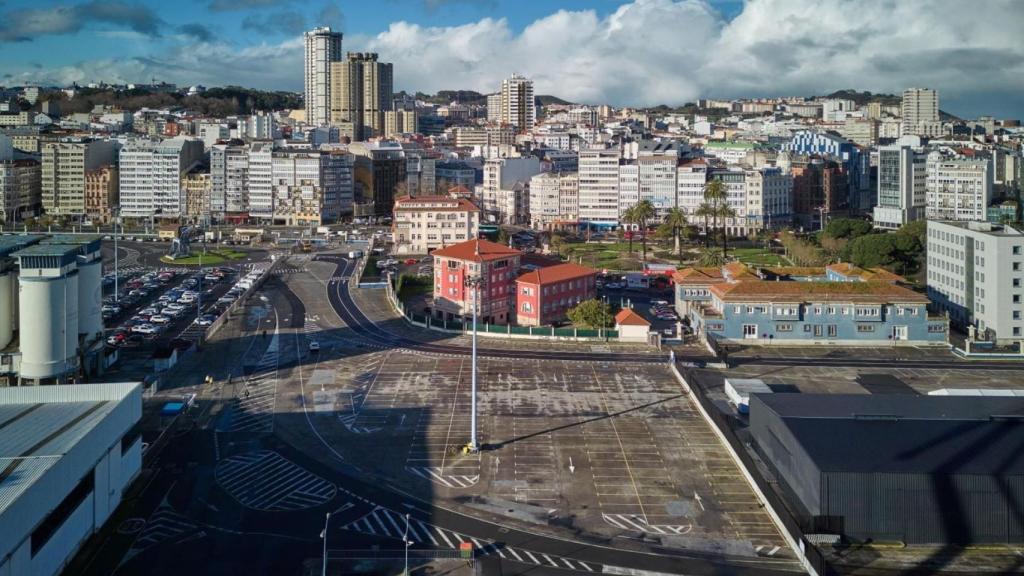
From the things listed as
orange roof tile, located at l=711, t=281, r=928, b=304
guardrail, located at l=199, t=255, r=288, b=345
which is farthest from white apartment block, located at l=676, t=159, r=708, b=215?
orange roof tile, located at l=711, t=281, r=928, b=304

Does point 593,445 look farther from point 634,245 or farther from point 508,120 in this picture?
point 508,120

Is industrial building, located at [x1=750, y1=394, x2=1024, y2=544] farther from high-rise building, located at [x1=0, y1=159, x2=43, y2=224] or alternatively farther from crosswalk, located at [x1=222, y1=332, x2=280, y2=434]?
high-rise building, located at [x1=0, y1=159, x2=43, y2=224]

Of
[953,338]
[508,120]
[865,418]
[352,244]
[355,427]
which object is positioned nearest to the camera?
[865,418]

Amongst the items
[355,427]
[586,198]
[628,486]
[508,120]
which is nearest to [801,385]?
[628,486]

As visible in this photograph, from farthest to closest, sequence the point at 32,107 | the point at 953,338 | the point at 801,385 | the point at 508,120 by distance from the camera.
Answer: the point at 508,120 < the point at 32,107 < the point at 953,338 < the point at 801,385

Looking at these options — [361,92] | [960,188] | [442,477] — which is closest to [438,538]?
[442,477]

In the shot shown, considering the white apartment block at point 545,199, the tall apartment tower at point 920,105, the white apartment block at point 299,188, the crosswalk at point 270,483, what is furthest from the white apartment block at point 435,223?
the tall apartment tower at point 920,105
